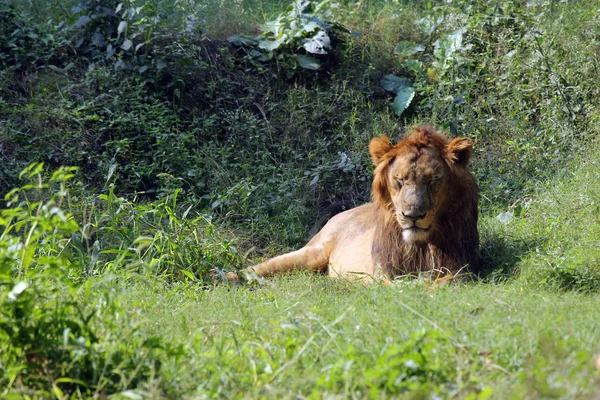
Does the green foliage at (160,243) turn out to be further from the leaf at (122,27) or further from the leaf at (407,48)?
the leaf at (407,48)

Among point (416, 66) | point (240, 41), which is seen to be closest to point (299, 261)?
point (416, 66)

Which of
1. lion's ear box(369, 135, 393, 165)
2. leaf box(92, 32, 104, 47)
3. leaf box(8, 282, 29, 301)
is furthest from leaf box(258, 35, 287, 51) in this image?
leaf box(8, 282, 29, 301)

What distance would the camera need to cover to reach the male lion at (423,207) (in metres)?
4.95

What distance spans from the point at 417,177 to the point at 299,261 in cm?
133

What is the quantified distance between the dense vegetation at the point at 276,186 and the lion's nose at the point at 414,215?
428 mm

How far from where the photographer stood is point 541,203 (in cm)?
602

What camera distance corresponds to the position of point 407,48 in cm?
830

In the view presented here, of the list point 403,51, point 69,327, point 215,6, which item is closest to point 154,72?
point 215,6

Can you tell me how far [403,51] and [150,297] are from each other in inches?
175

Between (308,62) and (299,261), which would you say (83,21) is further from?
(299,261)

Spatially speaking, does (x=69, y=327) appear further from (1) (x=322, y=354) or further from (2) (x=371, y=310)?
(2) (x=371, y=310)

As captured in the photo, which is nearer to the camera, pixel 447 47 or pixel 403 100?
pixel 403 100

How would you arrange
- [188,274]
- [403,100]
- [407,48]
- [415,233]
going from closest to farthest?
1. [415,233]
2. [188,274]
3. [403,100]
4. [407,48]

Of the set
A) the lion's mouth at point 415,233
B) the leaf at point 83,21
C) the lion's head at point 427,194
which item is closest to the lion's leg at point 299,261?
the lion's head at point 427,194
